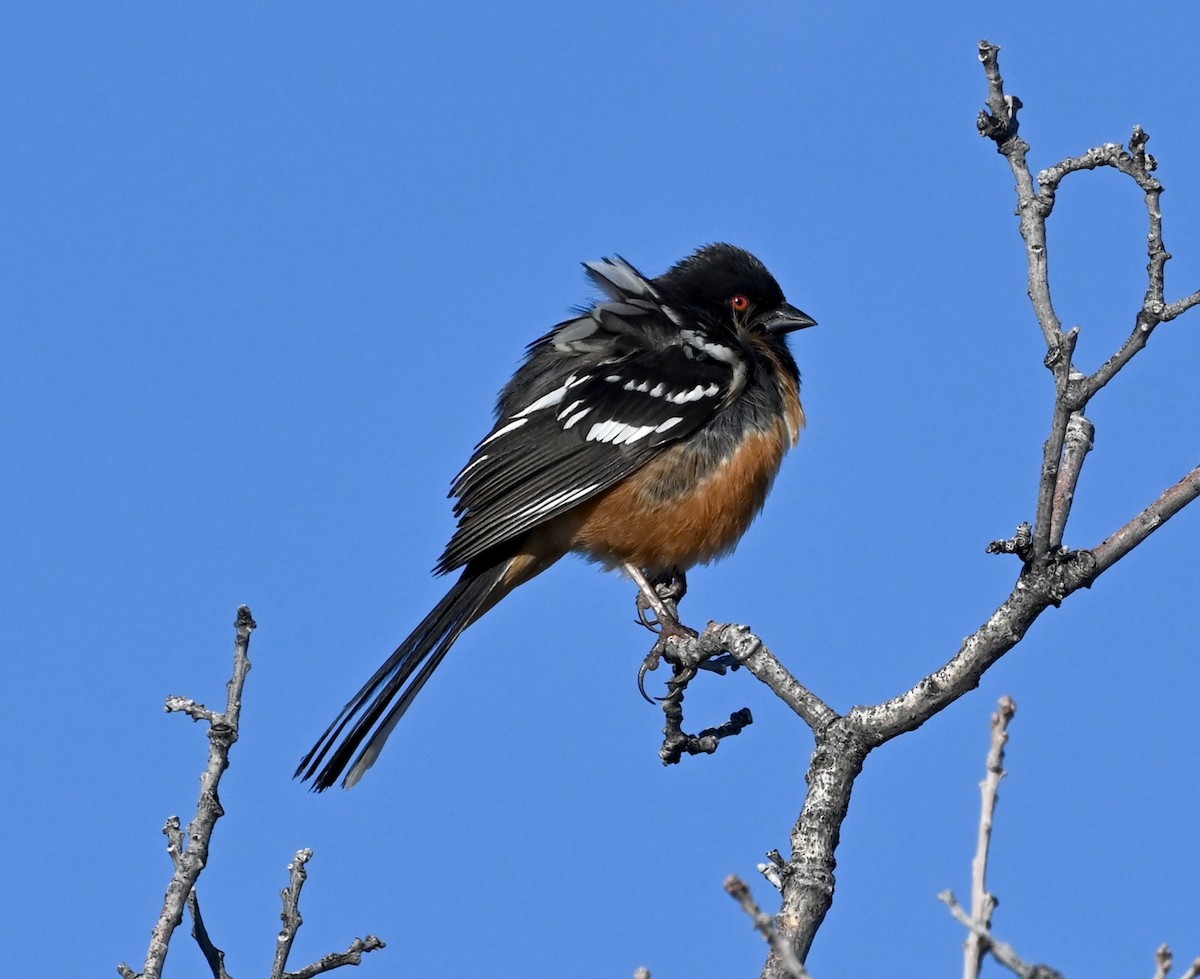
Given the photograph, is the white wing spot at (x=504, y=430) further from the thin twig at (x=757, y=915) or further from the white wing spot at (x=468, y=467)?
the thin twig at (x=757, y=915)

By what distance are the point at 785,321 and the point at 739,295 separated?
0.79ft

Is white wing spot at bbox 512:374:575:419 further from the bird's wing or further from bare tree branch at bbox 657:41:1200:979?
bare tree branch at bbox 657:41:1200:979

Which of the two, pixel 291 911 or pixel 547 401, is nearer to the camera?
pixel 291 911

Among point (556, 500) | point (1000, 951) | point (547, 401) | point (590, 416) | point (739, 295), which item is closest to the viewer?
point (1000, 951)

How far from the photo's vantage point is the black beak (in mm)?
6809

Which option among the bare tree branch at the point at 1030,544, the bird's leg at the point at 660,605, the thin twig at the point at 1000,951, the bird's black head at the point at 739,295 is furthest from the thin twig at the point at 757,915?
the bird's black head at the point at 739,295

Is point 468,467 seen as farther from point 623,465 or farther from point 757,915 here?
point 757,915

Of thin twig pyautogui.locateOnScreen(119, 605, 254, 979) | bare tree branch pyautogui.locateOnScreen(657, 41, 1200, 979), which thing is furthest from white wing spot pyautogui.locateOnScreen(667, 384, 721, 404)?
thin twig pyautogui.locateOnScreen(119, 605, 254, 979)

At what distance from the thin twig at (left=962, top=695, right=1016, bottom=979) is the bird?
135 inches

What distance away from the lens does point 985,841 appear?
220 centimetres

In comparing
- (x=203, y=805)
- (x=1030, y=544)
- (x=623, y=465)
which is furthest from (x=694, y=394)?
(x=203, y=805)

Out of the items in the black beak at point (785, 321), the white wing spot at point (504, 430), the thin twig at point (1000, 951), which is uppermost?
the black beak at point (785, 321)

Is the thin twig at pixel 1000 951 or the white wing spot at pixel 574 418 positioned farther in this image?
the white wing spot at pixel 574 418

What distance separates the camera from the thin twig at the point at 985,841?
211cm
